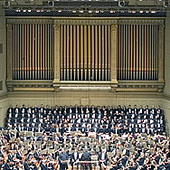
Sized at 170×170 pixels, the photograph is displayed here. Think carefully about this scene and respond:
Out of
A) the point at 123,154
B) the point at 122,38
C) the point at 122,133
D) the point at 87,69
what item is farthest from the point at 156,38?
the point at 123,154

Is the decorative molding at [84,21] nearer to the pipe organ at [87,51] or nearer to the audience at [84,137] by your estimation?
the pipe organ at [87,51]

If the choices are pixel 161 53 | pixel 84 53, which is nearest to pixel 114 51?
pixel 84 53

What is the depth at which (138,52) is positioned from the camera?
29516 mm

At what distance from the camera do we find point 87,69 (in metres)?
29.5

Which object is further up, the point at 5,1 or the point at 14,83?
the point at 5,1

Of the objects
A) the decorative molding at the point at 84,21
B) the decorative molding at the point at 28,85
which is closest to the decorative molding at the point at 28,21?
the decorative molding at the point at 84,21

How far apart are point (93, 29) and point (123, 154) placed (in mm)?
9331

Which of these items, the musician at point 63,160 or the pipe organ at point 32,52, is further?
the pipe organ at point 32,52

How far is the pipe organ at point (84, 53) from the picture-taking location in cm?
2933

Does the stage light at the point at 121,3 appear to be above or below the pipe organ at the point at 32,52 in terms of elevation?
above

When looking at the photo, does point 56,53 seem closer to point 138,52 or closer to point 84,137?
point 138,52

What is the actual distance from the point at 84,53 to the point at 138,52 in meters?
2.64

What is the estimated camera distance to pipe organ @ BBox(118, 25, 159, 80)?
96.5ft

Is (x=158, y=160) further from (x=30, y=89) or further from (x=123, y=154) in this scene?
(x=30, y=89)
